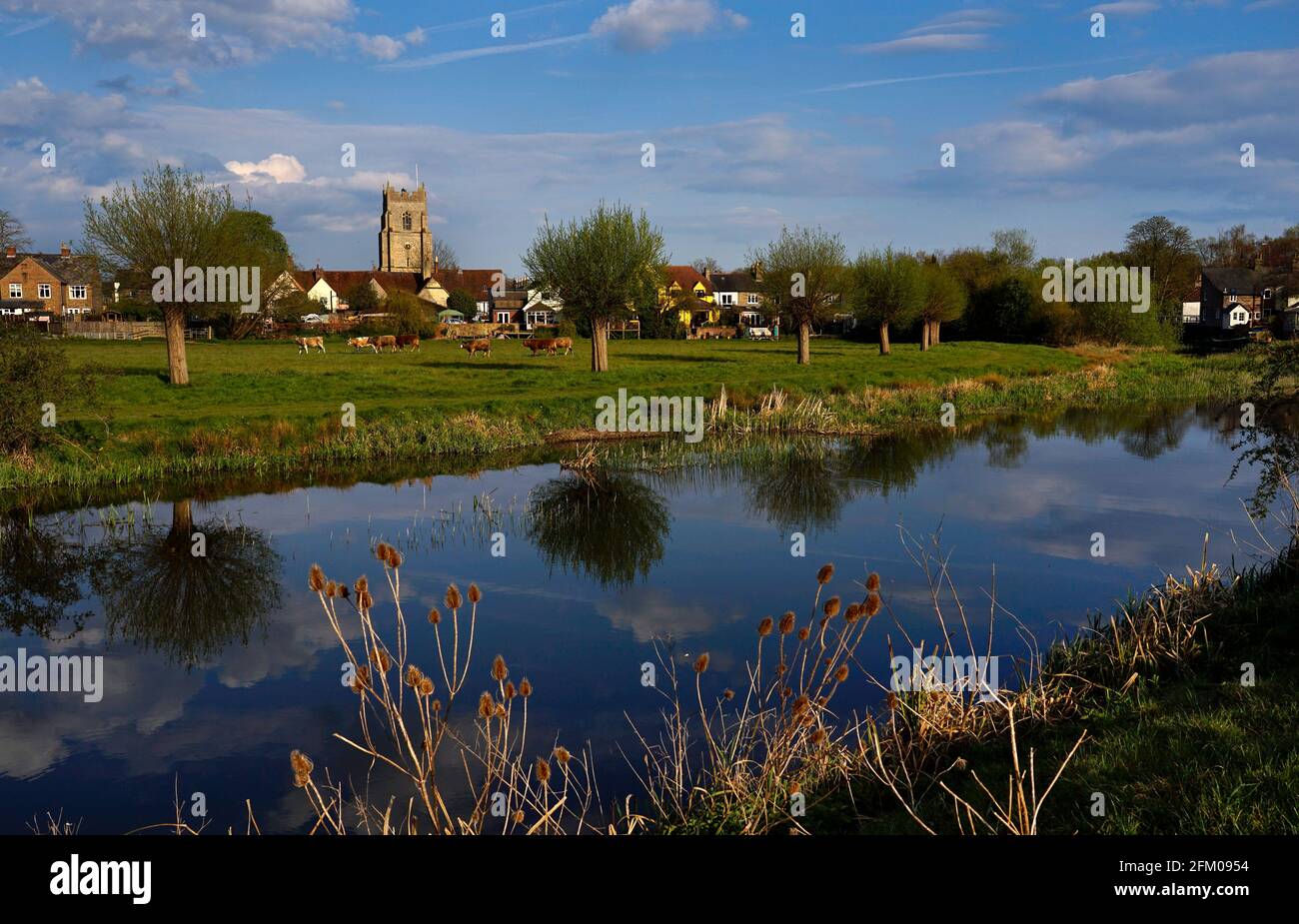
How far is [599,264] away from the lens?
41.5 metres

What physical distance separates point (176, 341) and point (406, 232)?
106453 mm

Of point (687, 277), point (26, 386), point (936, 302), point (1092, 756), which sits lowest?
point (1092, 756)

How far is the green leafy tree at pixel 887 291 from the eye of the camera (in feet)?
200

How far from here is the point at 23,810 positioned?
8.34 meters

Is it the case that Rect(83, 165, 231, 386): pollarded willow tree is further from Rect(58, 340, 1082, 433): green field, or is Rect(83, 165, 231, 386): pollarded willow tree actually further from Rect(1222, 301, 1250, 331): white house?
Rect(1222, 301, 1250, 331): white house

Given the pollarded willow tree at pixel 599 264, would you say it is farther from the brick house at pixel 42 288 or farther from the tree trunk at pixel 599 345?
the brick house at pixel 42 288

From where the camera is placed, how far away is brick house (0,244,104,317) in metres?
92.0

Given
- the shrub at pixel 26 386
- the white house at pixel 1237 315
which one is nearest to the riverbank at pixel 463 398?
the shrub at pixel 26 386

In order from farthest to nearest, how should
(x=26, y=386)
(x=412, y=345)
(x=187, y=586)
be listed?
(x=412, y=345), (x=26, y=386), (x=187, y=586)

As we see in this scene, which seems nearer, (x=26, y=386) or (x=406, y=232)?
(x=26, y=386)

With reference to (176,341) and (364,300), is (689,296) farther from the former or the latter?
(176,341)

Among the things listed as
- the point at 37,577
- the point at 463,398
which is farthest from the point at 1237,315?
the point at 37,577
